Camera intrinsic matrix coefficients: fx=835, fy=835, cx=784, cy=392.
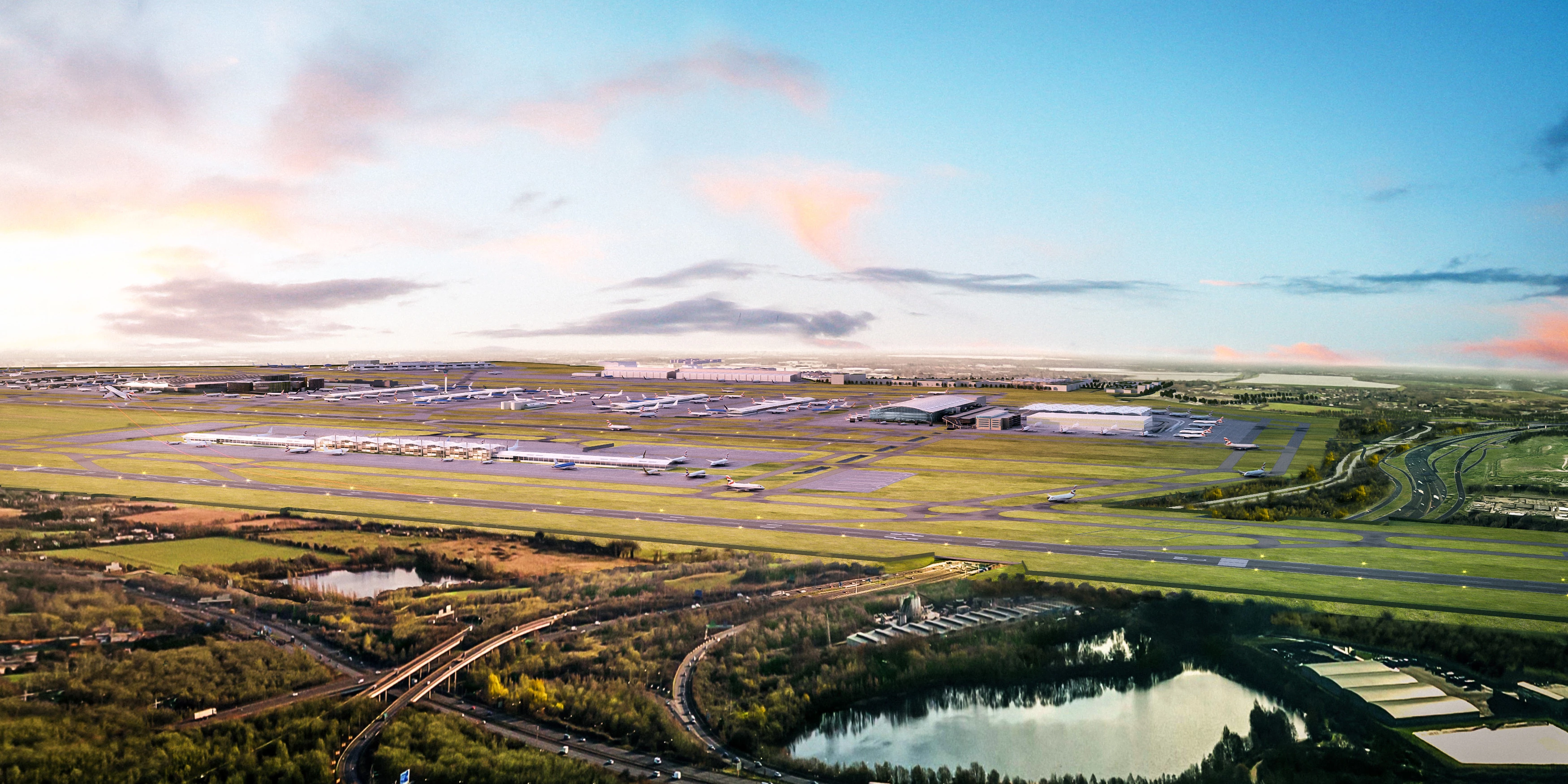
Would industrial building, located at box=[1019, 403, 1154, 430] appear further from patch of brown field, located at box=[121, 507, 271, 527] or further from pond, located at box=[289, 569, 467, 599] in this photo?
patch of brown field, located at box=[121, 507, 271, 527]

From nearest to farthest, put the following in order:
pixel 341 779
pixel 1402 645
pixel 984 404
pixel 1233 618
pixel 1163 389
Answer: pixel 341 779 < pixel 1402 645 < pixel 1233 618 < pixel 984 404 < pixel 1163 389

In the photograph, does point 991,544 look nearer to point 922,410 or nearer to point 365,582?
point 365,582

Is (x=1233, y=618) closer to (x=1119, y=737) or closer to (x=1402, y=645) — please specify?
(x=1402, y=645)

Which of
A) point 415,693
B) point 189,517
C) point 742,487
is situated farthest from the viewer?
point 742,487

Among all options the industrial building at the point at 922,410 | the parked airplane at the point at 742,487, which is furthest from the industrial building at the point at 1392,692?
the industrial building at the point at 922,410

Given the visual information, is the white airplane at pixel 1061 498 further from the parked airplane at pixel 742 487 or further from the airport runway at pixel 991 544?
the parked airplane at pixel 742 487

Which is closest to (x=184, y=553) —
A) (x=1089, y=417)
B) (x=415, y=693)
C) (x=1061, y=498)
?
(x=415, y=693)

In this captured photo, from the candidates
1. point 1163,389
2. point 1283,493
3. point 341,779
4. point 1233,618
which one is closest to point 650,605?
point 341,779
